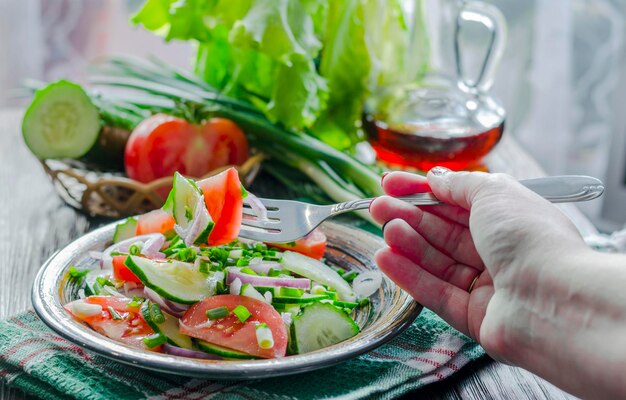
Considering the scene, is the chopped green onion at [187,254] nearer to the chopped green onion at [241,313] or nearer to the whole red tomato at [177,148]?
the chopped green onion at [241,313]

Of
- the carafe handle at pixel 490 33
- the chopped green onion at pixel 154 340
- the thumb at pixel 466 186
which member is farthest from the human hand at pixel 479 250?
the carafe handle at pixel 490 33

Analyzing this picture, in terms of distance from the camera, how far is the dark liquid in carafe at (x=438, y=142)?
1.78m

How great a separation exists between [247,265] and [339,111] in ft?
3.21

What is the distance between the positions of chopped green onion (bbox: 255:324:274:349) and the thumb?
1.02ft

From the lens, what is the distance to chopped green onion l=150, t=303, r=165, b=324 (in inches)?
40.2

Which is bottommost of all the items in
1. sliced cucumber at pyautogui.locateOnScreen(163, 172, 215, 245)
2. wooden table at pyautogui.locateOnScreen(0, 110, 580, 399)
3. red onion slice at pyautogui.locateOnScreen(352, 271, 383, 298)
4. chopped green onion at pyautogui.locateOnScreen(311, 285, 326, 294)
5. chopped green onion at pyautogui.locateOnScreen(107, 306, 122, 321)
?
wooden table at pyautogui.locateOnScreen(0, 110, 580, 399)

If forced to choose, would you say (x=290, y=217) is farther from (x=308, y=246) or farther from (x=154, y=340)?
(x=154, y=340)

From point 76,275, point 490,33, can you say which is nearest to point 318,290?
point 76,275

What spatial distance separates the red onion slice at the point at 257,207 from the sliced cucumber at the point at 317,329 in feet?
0.75

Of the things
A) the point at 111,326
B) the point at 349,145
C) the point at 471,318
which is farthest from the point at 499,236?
the point at 349,145

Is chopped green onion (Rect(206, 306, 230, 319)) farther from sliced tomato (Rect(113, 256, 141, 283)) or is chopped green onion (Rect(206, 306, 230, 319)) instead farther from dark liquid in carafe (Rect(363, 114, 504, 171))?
dark liquid in carafe (Rect(363, 114, 504, 171))

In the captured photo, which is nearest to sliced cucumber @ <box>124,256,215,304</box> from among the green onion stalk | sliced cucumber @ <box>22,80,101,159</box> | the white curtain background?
the green onion stalk

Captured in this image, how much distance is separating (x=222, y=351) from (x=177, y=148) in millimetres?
864

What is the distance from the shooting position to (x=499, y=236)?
36.8 inches
